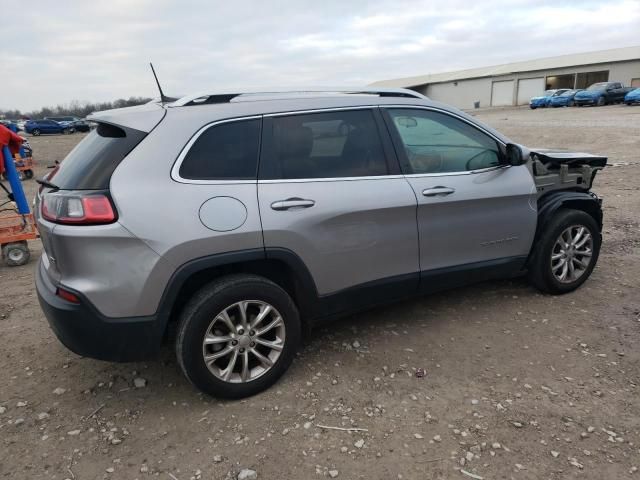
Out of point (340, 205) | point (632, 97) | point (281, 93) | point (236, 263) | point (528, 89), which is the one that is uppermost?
point (281, 93)

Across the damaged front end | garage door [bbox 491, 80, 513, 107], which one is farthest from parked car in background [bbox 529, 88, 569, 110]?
the damaged front end

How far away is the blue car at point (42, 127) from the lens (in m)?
42.5

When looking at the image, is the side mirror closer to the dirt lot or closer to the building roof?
the dirt lot

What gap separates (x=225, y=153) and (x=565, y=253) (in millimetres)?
3016

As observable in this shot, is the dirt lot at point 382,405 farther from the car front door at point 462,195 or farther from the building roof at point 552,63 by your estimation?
the building roof at point 552,63

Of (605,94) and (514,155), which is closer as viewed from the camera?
(514,155)

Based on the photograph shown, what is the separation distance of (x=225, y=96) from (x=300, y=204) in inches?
32.4

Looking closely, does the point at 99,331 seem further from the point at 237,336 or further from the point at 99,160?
the point at 99,160

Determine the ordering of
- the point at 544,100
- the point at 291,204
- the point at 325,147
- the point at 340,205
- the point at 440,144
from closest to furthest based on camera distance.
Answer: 1. the point at 291,204
2. the point at 340,205
3. the point at 325,147
4. the point at 440,144
5. the point at 544,100

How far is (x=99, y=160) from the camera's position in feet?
8.86

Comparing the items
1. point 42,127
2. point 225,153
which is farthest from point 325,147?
point 42,127

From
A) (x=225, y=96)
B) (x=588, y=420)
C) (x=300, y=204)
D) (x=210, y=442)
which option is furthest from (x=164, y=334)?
(x=588, y=420)

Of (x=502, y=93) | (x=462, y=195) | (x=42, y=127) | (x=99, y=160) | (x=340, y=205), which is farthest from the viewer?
(x=502, y=93)

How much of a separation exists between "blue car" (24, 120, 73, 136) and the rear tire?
42.9 metres
